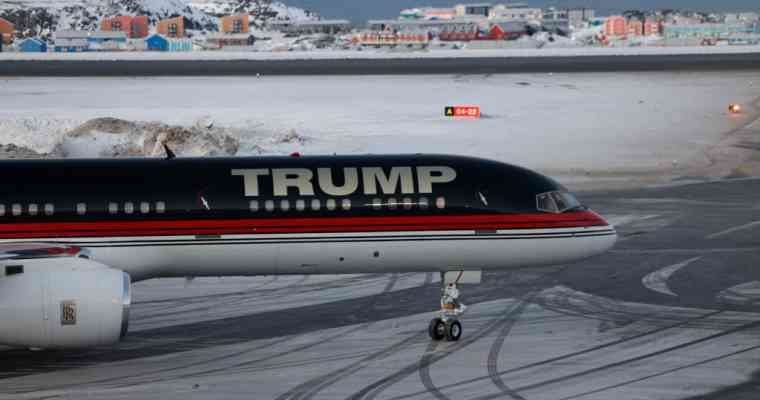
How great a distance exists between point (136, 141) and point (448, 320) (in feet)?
121

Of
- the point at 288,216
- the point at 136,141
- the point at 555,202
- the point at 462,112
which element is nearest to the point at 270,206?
the point at 288,216

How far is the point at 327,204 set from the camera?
2700 centimetres

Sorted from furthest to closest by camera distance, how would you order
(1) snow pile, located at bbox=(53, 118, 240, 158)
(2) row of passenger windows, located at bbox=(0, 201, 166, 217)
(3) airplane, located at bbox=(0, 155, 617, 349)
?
1. (1) snow pile, located at bbox=(53, 118, 240, 158)
2. (3) airplane, located at bbox=(0, 155, 617, 349)
3. (2) row of passenger windows, located at bbox=(0, 201, 166, 217)

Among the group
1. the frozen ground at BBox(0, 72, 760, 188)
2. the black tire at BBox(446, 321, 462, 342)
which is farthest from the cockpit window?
the frozen ground at BBox(0, 72, 760, 188)

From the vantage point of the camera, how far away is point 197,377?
2456 centimetres

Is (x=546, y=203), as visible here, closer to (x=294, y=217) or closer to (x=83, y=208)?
(x=294, y=217)

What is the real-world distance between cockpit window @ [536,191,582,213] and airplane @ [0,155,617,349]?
30 millimetres

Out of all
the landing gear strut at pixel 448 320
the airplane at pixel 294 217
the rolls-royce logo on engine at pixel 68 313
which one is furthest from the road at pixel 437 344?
the airplane at pixel 294 217

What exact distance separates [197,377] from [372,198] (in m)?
5.75

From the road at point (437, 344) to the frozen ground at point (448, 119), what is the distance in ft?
76.3

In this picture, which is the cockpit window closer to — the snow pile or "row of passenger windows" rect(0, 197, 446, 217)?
"row of passenger windows" rect(0, 197, 446, 217)

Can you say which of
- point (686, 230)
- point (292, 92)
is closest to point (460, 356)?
point (686, 230)

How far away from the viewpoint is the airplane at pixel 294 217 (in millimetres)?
26594

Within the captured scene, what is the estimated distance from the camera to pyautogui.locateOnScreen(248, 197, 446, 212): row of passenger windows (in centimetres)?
2695
